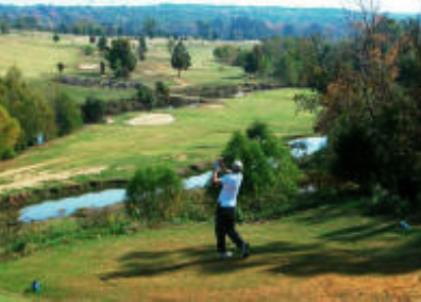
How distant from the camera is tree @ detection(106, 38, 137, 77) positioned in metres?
138

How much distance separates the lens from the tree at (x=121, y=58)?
452ft

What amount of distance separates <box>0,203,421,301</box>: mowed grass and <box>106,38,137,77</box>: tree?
120 meters

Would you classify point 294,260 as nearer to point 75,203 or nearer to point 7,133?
point 75,203

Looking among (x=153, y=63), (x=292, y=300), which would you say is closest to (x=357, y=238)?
(x=292, y=300)

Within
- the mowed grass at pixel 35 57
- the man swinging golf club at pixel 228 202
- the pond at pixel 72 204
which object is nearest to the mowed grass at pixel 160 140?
the pond at pixel 72 204

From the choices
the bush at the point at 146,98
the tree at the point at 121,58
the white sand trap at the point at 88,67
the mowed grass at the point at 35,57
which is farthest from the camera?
the white sand trap at the point at 88,67

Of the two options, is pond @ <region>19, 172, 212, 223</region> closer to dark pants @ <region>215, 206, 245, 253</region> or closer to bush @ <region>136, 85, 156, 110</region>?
dark pants @ <region>215, 206, 245, 253</region>

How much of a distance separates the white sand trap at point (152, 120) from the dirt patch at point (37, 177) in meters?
29.6

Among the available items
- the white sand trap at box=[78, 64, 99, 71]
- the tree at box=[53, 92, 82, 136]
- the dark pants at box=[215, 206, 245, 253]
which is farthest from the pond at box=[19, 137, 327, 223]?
the white sand trap at box=[78, 64, 99, 71]

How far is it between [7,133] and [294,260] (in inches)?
2264

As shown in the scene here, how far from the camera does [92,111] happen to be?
92.3 m

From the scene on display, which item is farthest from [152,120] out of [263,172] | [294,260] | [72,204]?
[294,260]

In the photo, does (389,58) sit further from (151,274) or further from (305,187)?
(151,274)

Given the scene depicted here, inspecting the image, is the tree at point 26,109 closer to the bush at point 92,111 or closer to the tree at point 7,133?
the tree at point 7,133
